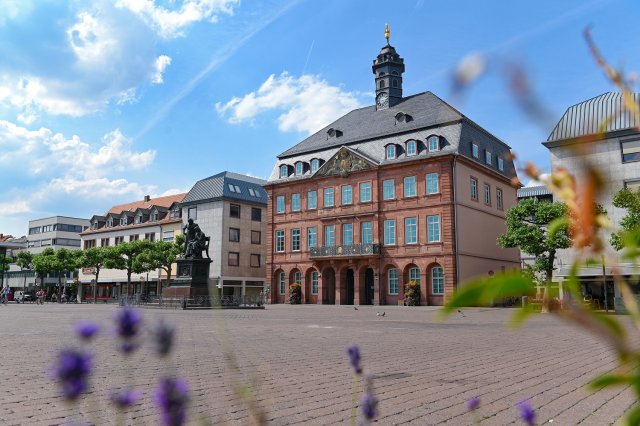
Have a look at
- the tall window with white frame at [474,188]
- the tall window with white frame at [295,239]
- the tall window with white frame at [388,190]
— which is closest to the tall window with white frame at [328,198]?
the tall window with white frame at [295,239]

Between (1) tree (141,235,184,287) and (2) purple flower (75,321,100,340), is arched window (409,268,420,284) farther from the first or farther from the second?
(2) purple flower (75,321,100,340)

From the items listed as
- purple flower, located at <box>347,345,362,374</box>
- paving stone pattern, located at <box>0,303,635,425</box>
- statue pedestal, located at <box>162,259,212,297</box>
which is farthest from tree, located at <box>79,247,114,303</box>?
purple flower, located at <box>347,345,362,374</box>

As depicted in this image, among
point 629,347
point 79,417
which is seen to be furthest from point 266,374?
point 629,347

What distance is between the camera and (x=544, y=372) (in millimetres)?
8328

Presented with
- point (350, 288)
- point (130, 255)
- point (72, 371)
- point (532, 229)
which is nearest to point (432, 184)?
point (350, 288)

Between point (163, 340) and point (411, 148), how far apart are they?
1805 inches

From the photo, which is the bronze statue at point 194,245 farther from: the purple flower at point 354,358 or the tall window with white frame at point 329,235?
the purple flower at point 354,358

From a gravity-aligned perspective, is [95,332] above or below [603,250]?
below

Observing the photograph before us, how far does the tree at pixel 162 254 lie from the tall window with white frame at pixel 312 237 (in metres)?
13.8

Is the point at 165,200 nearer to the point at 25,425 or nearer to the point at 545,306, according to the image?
the point at 25,425

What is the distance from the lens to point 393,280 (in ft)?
152

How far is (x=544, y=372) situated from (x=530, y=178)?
26.8 feet

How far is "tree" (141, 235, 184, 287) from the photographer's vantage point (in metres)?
57.0

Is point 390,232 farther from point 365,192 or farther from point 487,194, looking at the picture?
point 487,194
